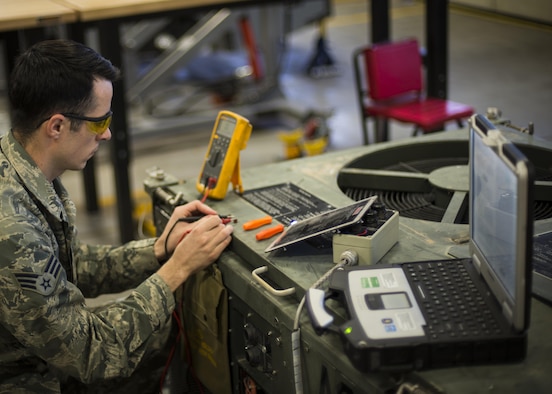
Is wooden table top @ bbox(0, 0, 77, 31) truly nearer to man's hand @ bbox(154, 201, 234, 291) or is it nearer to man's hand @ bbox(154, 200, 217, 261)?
man's hand @ bbox(154, 200, 217, 261)

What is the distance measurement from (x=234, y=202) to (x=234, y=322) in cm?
38

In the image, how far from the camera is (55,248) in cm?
218

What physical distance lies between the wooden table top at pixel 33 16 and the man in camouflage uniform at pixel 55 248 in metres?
1.92

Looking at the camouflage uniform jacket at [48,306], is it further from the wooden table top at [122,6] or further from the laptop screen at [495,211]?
the wooden table top at [122,6]

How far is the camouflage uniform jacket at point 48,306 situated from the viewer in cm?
198

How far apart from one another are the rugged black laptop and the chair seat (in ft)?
8.37

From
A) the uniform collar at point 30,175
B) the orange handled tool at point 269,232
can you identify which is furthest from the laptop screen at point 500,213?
the uniform collar at point 30,175

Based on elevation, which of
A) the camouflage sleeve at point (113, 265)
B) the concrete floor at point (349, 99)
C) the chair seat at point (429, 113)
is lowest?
the concrete floor at point (349, 99)

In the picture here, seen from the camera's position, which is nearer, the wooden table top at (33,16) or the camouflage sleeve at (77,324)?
the camouflage sleeve at (77,324)

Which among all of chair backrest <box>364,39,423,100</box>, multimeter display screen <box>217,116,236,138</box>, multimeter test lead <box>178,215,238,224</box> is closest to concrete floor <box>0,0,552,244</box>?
chair backrest <box>364,39,423,100</box>

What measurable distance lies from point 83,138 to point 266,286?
1.93 ft

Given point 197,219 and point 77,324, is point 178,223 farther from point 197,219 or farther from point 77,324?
point 77,324

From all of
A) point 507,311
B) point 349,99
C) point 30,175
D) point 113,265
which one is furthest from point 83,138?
point 349,99

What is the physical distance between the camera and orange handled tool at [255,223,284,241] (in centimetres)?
224
